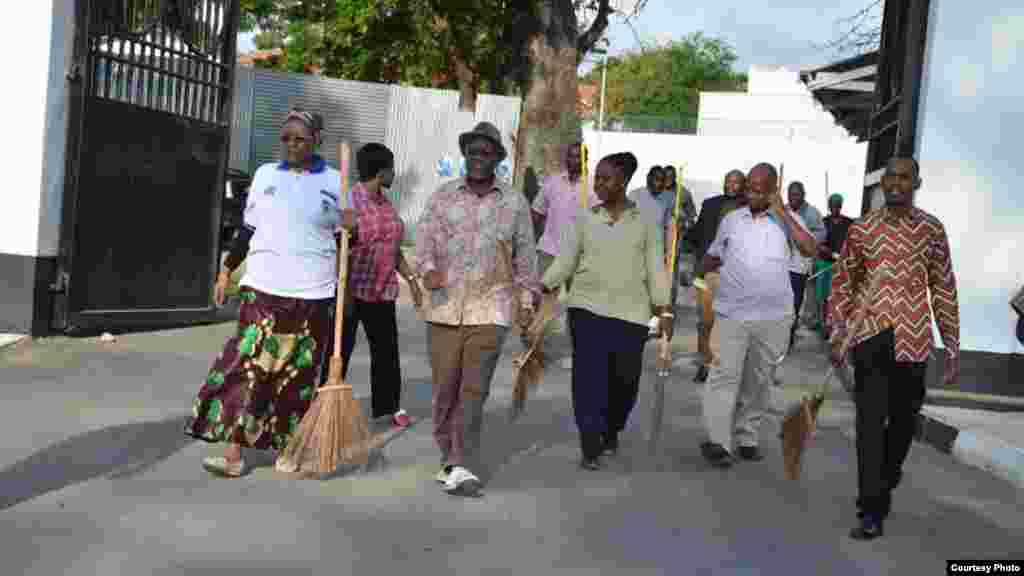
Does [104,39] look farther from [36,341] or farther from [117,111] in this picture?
[36,341]

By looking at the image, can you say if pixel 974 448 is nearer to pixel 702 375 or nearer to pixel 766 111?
pixel 702 375

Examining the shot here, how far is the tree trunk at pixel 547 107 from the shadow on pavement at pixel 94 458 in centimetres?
1084

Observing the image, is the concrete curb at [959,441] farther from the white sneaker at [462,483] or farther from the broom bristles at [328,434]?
the broom bristles at [328,434]

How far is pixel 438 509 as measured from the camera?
655cm

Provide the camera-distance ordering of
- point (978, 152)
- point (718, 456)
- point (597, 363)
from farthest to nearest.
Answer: point (978, 152) < point (718, 456) < point (597, 363)

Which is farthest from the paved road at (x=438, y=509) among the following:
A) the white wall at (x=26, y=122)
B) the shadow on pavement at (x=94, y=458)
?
the white wall at (x=26, y=122)

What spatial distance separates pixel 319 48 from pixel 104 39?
77.3ft

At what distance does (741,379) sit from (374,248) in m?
2.28

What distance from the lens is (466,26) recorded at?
95.5 ft

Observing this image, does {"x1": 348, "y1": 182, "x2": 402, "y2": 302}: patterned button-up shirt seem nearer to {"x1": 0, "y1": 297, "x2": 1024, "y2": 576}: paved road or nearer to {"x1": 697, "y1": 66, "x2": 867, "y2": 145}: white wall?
{"x1": 0, "y1": 297, "x2": 1024, "y2": 576}: paved road

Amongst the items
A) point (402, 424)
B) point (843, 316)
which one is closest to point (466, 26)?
point (402, 424)

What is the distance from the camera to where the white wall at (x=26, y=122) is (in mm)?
10766

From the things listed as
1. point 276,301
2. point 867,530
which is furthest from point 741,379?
point 276,301

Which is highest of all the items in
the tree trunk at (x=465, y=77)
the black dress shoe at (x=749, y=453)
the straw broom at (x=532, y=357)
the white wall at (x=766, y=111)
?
the white wall at (x=766, y=111)
